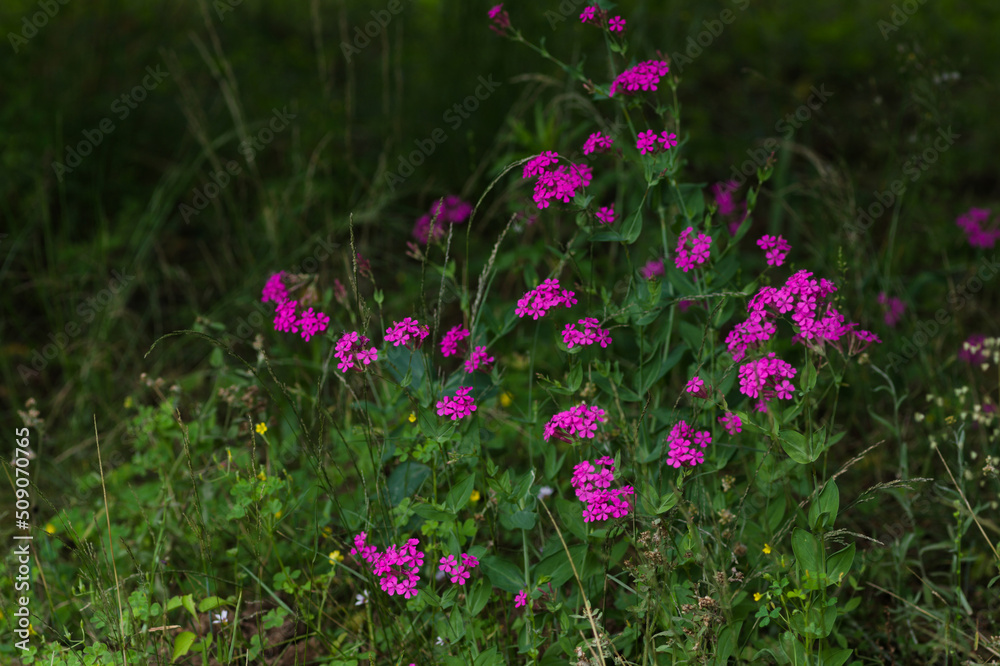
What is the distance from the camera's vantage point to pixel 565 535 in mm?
1993

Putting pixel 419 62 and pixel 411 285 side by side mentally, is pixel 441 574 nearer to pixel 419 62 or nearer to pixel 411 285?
pixel 411 285

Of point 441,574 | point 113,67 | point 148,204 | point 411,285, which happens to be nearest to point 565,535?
point 441,574

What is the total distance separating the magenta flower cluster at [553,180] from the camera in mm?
1743

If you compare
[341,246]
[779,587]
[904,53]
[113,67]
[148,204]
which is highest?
[113,67]

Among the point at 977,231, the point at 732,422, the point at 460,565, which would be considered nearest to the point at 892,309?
the point at 977,231

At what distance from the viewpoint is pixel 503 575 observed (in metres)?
1.80

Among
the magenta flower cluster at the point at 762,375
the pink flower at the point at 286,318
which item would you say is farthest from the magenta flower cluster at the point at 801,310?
the pink flower at the point at 286,318

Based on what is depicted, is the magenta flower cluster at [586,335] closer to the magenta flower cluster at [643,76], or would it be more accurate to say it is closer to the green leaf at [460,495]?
the green leaf at [460,495]

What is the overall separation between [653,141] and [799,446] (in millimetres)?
→ 669

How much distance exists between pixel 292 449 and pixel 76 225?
199 centimetres

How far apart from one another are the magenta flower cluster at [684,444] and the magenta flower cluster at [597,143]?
586mm

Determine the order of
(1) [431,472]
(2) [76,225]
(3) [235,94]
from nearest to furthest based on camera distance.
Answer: (1) [431,472], (3) [235,94], (2) [76,225]

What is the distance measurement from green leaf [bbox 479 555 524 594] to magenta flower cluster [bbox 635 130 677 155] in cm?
88

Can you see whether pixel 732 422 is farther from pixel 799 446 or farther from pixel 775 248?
pixel 775 248
